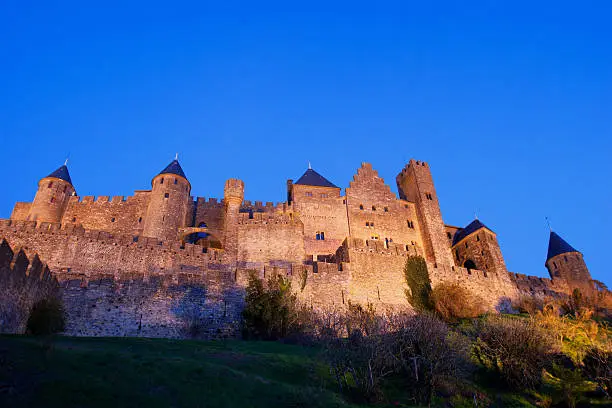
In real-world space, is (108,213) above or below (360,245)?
above

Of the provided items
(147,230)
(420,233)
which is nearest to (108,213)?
(147,230)

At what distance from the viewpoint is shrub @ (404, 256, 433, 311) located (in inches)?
1228

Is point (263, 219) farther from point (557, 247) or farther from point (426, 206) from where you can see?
point (557, 247)

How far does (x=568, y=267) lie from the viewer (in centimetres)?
4581

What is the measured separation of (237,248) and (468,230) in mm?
23028

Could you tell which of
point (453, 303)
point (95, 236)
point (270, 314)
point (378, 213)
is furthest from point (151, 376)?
point (378, 213)

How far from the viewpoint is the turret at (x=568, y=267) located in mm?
43812

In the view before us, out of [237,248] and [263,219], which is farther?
[263,219]

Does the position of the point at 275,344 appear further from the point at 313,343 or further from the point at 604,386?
the point at 604,386

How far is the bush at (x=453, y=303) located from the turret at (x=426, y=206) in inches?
295

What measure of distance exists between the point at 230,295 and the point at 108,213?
19.0m

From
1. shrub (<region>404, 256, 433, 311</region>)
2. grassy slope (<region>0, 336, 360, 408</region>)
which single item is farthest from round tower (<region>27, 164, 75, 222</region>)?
shrub (<region>404, 256, 433, 311</region>)

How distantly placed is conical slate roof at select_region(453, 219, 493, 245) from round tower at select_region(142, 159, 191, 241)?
25441mm

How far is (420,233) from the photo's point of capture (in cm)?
4384
